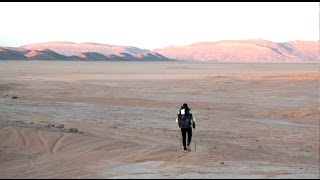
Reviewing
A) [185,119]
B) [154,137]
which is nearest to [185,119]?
[185,119]

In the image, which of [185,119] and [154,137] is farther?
[154,137]

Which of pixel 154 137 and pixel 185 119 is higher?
pixel 185 119

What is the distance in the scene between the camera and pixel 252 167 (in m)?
11.5

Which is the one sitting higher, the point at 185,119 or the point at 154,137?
the point at 185,119

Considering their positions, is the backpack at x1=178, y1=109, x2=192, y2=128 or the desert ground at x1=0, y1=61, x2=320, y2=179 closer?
the desert ground at x1=0, y1=61, x2=320, y2=179

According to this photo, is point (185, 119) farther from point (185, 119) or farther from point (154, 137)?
point (154, 137)

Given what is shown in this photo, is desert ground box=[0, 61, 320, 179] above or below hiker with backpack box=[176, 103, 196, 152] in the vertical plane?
below

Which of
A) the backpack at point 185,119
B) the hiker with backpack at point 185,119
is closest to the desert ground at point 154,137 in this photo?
the hiker with backpack at point 185,119

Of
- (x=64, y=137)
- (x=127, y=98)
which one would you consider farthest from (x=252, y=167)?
(x=127, y=98)

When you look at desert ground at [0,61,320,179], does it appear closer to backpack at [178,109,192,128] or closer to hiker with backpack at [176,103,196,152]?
hiker with backpack at [176,103,196,152]

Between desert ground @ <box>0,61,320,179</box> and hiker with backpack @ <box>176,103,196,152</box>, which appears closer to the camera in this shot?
desert ground @ <box>0,61,320,179</box>

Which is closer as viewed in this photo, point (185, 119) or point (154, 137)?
point (185, 119)

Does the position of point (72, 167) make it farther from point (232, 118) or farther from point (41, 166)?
point (232, 118)

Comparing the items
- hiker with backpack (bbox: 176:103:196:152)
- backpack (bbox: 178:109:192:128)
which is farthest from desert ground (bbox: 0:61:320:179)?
backpack (bbox: 178:109:192:128)
